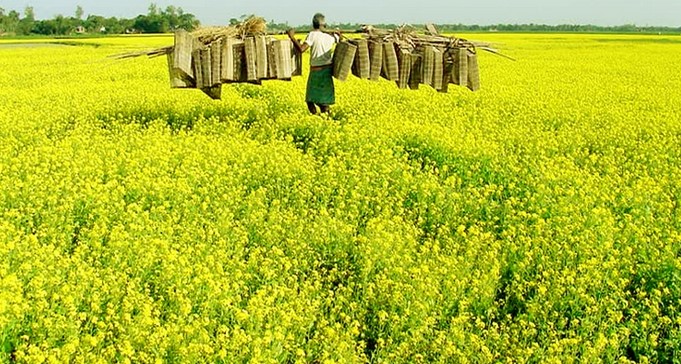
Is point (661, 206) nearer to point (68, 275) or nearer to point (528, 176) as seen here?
point (528, 176)

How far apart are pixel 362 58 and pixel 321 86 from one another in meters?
0.89

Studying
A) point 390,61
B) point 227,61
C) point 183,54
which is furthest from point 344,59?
point 183,54

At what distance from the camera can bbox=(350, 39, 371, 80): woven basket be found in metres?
10.4

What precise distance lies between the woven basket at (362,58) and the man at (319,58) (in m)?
0.41

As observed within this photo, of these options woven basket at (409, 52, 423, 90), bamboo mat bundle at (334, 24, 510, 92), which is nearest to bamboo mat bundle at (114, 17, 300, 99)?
bamboo mat bundle at (334, 24, 510, 92)

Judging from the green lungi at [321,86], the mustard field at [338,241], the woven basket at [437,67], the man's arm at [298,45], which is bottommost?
the mustard field at [338,241]

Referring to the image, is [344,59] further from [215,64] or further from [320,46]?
[215,64]

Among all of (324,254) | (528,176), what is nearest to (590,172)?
(528,176)

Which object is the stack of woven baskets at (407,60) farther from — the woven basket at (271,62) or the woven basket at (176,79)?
the woven basket at (176,79)

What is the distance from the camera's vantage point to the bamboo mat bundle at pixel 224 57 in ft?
32.8

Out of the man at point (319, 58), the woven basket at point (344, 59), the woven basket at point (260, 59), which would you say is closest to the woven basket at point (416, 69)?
the woven basket at point (344, 59)

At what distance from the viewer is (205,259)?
17.6ft

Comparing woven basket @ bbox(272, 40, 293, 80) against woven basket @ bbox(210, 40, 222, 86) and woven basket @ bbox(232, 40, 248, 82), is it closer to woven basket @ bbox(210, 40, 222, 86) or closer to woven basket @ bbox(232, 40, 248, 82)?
woven basket @ bbox(232, 40, 248, 82)

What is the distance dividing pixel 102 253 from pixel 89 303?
1.01 m
